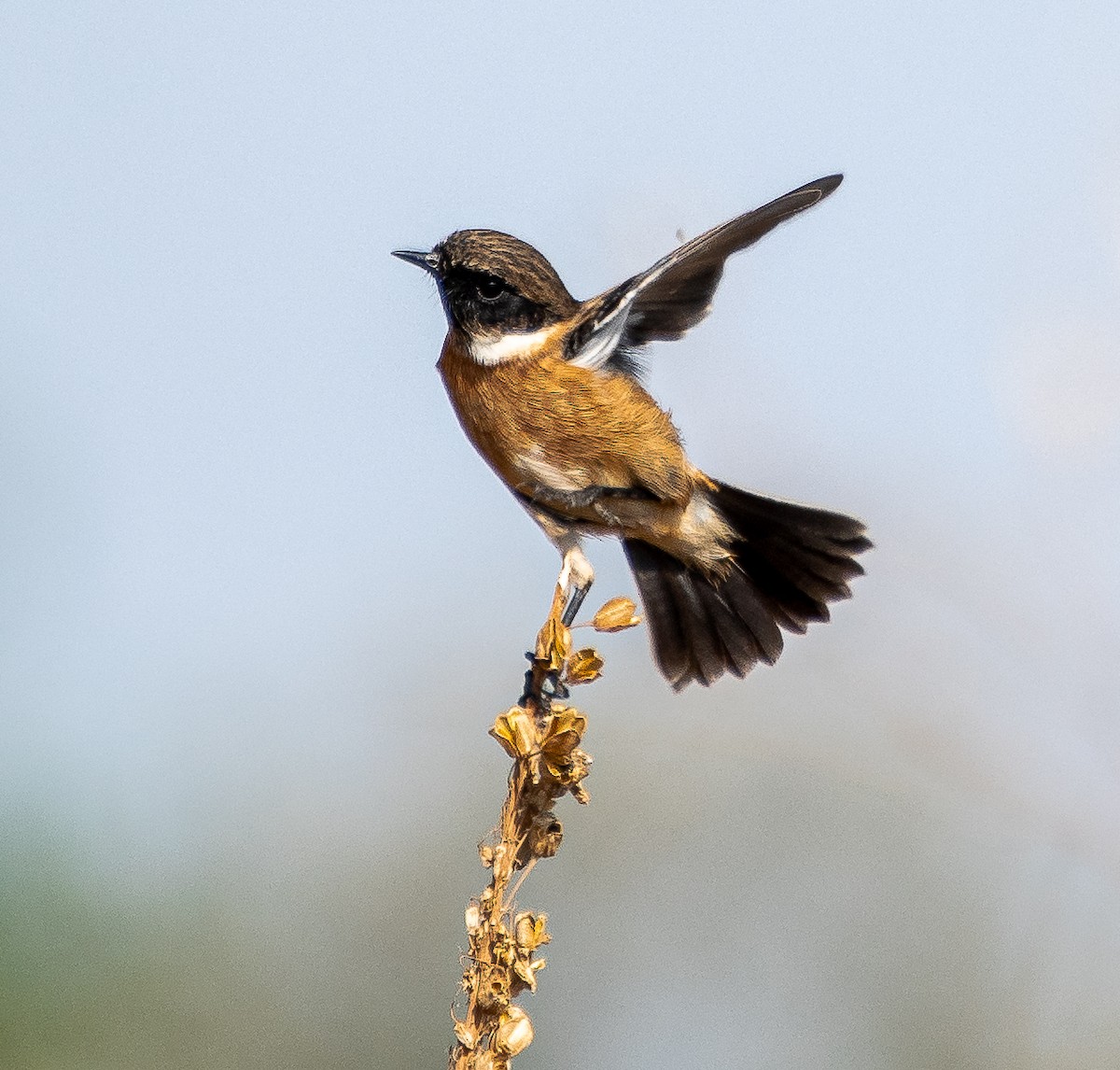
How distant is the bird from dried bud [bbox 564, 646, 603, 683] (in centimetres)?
134

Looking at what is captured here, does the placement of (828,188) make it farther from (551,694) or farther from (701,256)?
(551,694)

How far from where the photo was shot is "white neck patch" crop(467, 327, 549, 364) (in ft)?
12.8

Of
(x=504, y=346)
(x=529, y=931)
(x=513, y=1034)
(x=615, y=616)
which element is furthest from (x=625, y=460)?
(x=513, y=1034)

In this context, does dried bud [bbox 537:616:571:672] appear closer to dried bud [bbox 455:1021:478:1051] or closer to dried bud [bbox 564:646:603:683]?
dried bud [bbox 564:646:603:683]

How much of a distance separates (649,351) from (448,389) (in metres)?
0.59

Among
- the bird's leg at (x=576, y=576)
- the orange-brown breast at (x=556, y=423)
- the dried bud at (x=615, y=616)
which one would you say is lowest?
the dried bud at (x=615, y=616)

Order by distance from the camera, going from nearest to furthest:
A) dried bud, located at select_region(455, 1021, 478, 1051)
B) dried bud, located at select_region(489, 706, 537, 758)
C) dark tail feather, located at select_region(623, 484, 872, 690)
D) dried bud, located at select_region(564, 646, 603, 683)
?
dried bud, located at select_region(455, 1021, 478, 1051) < dried bud, located at select_region(489, 706, 537, 758) < dried bud, located at select_region(564, 646, 603, 683) < dark tail feather, located at select_region(623, 484, 872, 690)

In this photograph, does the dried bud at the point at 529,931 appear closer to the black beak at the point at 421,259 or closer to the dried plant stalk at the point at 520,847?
the dried plant stalk at the point at 520,847

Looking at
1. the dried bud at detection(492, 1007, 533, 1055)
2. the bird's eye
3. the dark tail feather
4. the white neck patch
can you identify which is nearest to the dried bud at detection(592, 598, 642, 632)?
the dried bud at detection(492, 1007, 533, 1055)

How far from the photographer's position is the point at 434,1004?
6859 mm

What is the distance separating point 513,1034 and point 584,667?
2.11 feet

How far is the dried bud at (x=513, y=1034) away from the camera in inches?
70.2

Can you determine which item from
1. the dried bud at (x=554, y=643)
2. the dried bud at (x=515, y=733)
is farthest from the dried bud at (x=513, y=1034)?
the dried bud at (x=554, y=643)

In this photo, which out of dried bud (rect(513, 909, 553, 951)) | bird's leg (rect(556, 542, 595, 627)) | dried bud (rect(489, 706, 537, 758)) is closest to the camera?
dried bud (rect(513, 909, 553, 951))
